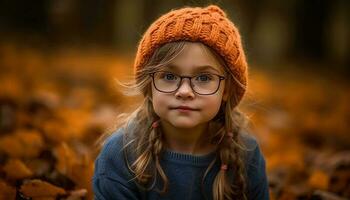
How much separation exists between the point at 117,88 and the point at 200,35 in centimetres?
486

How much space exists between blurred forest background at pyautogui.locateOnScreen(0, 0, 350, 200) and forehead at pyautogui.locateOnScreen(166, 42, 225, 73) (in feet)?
2.85

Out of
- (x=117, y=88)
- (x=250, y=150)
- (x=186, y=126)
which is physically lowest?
(x=117, y=88)

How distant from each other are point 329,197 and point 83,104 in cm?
330

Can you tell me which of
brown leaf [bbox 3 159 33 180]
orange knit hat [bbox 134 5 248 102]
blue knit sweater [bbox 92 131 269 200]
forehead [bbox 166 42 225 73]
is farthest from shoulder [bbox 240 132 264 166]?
brown leaf [bbox 3 159 33 180]

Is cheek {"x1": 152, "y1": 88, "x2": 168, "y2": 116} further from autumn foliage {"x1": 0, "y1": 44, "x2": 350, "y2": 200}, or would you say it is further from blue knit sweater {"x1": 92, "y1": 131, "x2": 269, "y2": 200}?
autumn foliage {"x1": 0, "y1": 44, "x2": 350, "y2": 200}

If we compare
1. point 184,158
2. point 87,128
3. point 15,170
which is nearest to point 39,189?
point 15,170

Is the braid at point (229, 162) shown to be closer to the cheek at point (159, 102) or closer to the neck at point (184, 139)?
the neck at point (184, 139)

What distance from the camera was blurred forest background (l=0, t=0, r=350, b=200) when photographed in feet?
13.2

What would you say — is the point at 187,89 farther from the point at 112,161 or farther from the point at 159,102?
the point at 112,161

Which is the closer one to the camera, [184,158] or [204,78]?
[204,78]

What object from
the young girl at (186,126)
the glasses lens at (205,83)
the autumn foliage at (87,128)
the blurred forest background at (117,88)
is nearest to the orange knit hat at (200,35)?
the young girl at (186,126)

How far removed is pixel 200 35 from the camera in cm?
318

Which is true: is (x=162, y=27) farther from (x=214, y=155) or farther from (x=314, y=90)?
(x=314, y=90)

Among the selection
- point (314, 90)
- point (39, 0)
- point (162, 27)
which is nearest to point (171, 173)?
point (162, 27)
